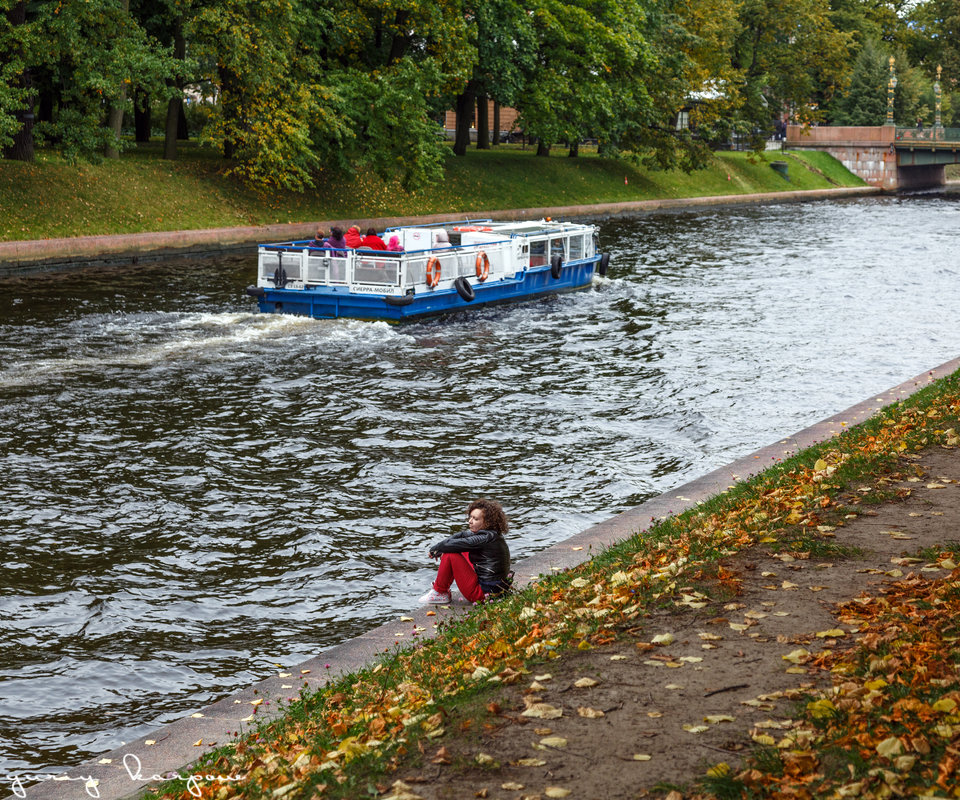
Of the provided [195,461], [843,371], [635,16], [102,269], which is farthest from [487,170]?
[195,461]

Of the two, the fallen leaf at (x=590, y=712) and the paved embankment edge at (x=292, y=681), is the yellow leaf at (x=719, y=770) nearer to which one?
the fallen leaf at (x=590, y=712)

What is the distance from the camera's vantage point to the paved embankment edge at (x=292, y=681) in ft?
25.0

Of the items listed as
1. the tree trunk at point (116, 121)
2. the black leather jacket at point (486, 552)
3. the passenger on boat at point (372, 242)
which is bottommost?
the black leather jacket at point (486, 552)

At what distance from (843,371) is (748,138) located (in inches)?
Result: 2494

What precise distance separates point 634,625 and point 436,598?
3161 mm

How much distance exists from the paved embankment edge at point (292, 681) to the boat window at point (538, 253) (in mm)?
18898

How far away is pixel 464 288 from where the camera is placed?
2956cm

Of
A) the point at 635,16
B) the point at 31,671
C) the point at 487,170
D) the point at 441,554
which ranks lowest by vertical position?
the point at 31,671

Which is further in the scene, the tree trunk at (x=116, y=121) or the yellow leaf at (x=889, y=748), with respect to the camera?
the tree trunk at (x=116, y=121)

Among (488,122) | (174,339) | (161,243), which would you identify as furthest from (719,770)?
(488,122)

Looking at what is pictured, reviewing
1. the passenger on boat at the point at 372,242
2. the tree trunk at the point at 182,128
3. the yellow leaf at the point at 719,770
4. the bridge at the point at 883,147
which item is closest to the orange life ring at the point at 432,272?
the passenger on boat at the point at 372,242

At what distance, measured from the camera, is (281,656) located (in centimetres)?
1045

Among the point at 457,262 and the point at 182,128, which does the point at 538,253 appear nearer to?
the point at 457,262

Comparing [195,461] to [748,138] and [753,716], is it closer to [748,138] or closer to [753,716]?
[753,716]
